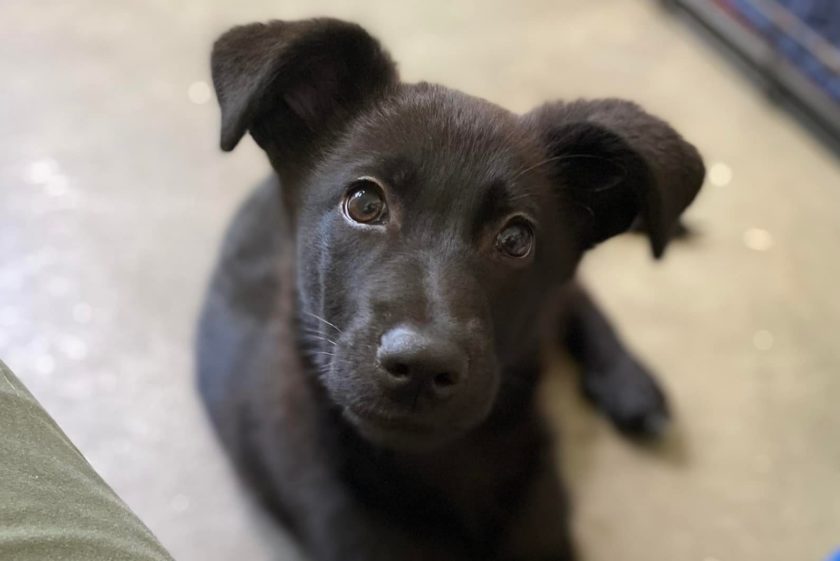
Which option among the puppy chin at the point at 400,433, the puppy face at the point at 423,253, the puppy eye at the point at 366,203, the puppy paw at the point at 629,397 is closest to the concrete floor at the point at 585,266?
the puppy paw at the point at 629,397

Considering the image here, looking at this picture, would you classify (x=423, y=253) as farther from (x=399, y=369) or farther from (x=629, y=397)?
(x=629, y=397)

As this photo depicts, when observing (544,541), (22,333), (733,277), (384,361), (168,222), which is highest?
(384,361)

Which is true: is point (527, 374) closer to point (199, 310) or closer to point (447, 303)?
point (447, 303)

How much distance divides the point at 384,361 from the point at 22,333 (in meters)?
1.18

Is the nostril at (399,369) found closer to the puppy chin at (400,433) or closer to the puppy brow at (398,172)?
the puppy chin at (400,433)

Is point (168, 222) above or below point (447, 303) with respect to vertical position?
below

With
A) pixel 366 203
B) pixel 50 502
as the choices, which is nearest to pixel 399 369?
pixel 366 203

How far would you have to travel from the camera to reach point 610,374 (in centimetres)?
196

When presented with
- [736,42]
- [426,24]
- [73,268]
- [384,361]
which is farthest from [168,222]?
[736,42]

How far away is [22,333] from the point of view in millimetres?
1954

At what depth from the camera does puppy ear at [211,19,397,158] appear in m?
1.17

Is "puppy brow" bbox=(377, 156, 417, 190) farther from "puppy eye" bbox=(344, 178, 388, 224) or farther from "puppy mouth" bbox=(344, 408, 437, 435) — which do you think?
"puppy mouth" bbox=(344, 408, 437, 435)

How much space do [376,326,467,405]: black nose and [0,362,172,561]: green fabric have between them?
0.34m

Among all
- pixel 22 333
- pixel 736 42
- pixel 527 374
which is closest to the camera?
pixel 527 374
